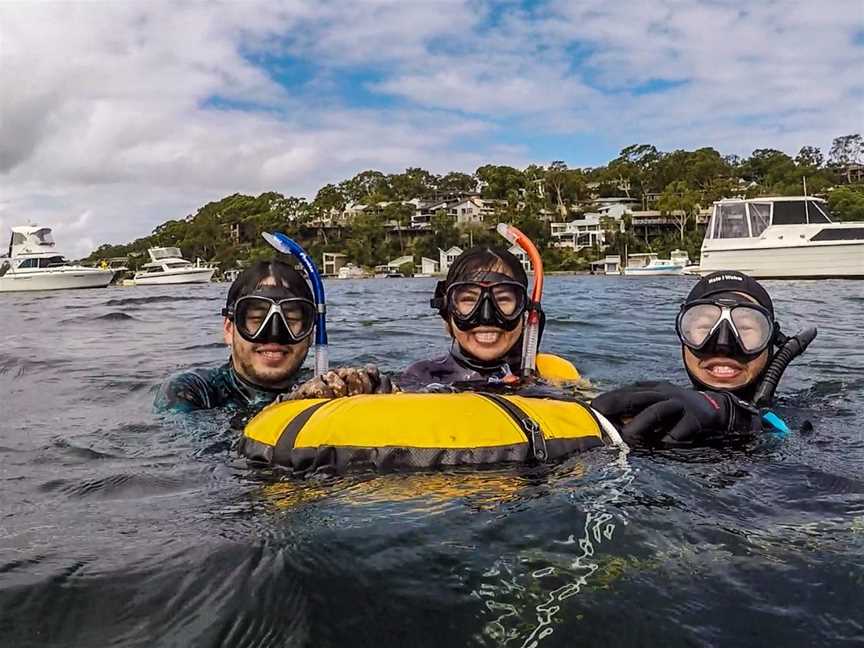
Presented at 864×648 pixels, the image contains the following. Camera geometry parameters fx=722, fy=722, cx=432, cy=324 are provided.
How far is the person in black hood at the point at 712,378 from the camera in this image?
3.04 m

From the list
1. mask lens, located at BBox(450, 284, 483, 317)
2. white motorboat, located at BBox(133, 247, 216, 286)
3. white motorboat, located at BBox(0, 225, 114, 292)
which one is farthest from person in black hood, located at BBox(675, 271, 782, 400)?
white motorboat, located at BBox(133, 247, 216, 286)

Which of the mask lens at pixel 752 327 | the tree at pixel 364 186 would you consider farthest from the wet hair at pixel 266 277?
the tree at pixel 364 186

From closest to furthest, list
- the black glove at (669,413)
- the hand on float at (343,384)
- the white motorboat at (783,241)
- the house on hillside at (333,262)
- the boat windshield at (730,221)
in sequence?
the black glove at (669,413), the hand on float at (343,384), the white motorboat at (783,241), the boat windshield at (730,221), the house on hillside at (333,262)

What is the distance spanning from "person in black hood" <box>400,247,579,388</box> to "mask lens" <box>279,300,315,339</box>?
0.80m

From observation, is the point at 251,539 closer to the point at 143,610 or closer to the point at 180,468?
the point at 143,610

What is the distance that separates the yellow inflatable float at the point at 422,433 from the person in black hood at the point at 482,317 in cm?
123

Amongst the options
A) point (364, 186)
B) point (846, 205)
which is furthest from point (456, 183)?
point (846, 205)

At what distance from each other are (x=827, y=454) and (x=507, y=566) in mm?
1988

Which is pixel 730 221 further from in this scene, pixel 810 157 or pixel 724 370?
pixel 810 157

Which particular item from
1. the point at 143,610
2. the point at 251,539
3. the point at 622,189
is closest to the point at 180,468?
the point at 251,539

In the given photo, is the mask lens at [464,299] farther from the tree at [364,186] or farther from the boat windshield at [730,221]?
the tree at [364,186]

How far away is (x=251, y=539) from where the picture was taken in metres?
2.29

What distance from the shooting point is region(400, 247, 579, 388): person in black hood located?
163 inches

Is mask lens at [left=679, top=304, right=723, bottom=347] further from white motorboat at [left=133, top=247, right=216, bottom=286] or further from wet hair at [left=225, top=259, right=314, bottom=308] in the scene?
white motorboat at [left=133, top=247, right=216, bottom=286]
